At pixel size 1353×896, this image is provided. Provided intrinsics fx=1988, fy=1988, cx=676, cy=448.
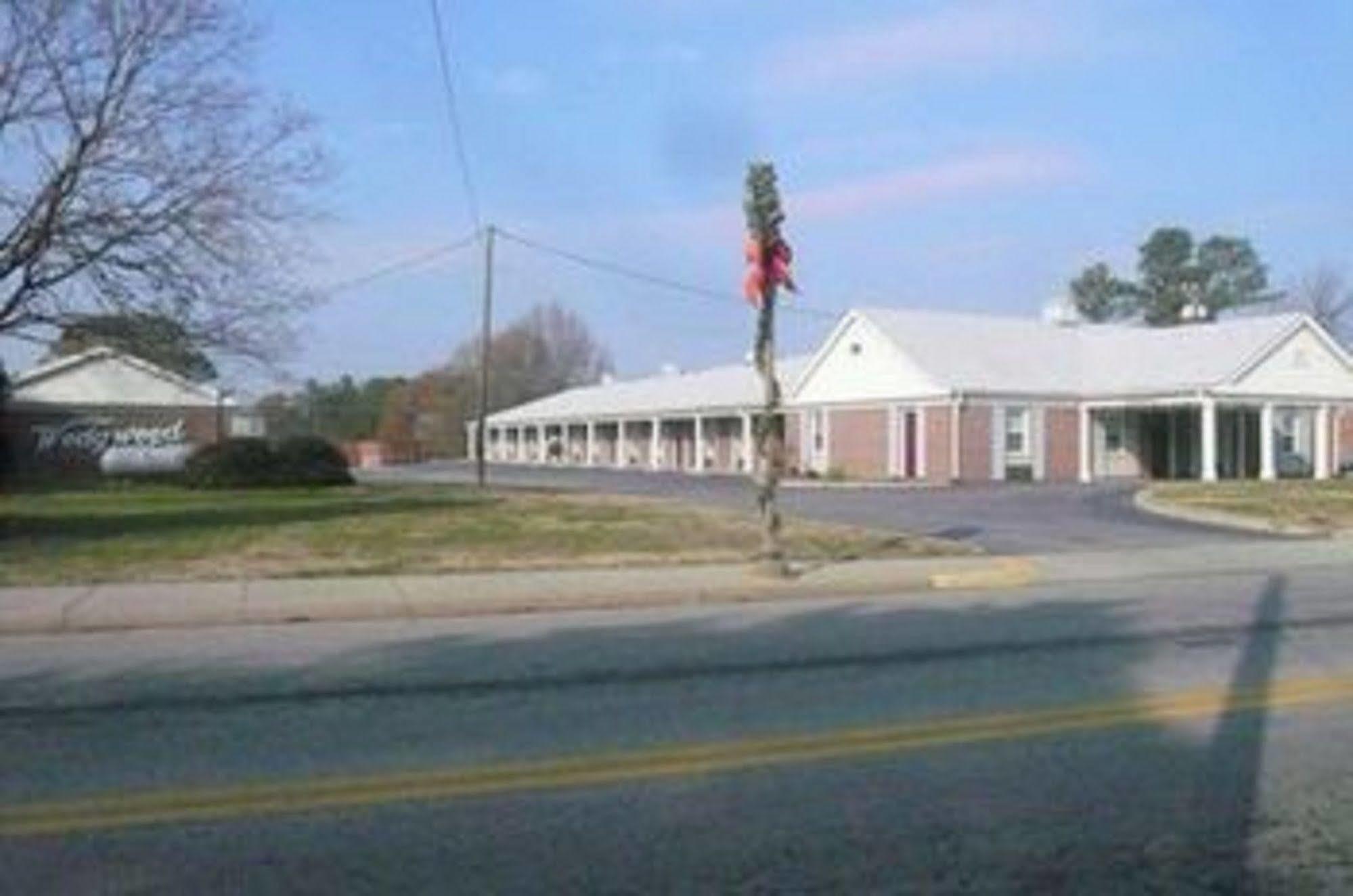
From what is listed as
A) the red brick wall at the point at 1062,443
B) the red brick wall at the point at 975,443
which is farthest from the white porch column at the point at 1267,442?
the red brick wall at the point at 975,443

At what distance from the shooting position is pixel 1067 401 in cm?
5612

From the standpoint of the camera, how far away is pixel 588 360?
465ft

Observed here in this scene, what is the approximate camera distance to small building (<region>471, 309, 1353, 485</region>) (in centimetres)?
5434

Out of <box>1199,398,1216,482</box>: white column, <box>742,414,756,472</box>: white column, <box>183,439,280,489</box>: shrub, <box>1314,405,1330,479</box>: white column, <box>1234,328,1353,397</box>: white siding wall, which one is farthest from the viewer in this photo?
<box>742,414,756,472</box>: white column

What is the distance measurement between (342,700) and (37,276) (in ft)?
62.4

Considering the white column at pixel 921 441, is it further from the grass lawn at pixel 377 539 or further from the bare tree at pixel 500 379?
the bare tree at pixel 500 379

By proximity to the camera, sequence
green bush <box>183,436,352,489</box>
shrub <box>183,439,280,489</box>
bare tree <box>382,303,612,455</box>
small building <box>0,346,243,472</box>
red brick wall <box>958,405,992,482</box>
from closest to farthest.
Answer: shrub <box>183,439,280,489</box>
green bush <box>183,436,352,489</box>
red brick wall <box>958,405,992,482</box>
small building <box>0,346,243,472</box>
bare tree <box>382,303,612,455</box>

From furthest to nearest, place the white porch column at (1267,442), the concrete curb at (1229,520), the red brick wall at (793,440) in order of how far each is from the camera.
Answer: the red brick wall at (793,440) < the white porch column at (1267,442) < the concrete curb at (1229,520)

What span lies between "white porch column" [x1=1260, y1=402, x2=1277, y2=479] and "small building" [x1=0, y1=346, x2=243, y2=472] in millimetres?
30728

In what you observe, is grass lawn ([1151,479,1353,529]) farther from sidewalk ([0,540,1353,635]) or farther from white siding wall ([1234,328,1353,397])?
white siding wall ([1234,328,1353,397])

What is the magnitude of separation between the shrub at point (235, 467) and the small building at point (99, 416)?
12391 mm

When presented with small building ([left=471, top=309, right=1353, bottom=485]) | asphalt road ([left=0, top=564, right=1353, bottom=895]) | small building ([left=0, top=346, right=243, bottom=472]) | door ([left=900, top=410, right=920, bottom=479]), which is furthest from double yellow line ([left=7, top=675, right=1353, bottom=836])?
small building ([left=0, top=346, right=243, bottom=472])

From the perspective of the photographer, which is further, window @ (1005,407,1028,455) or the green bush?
window @ (1005,407,1028,455)

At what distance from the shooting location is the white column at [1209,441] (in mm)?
52625
